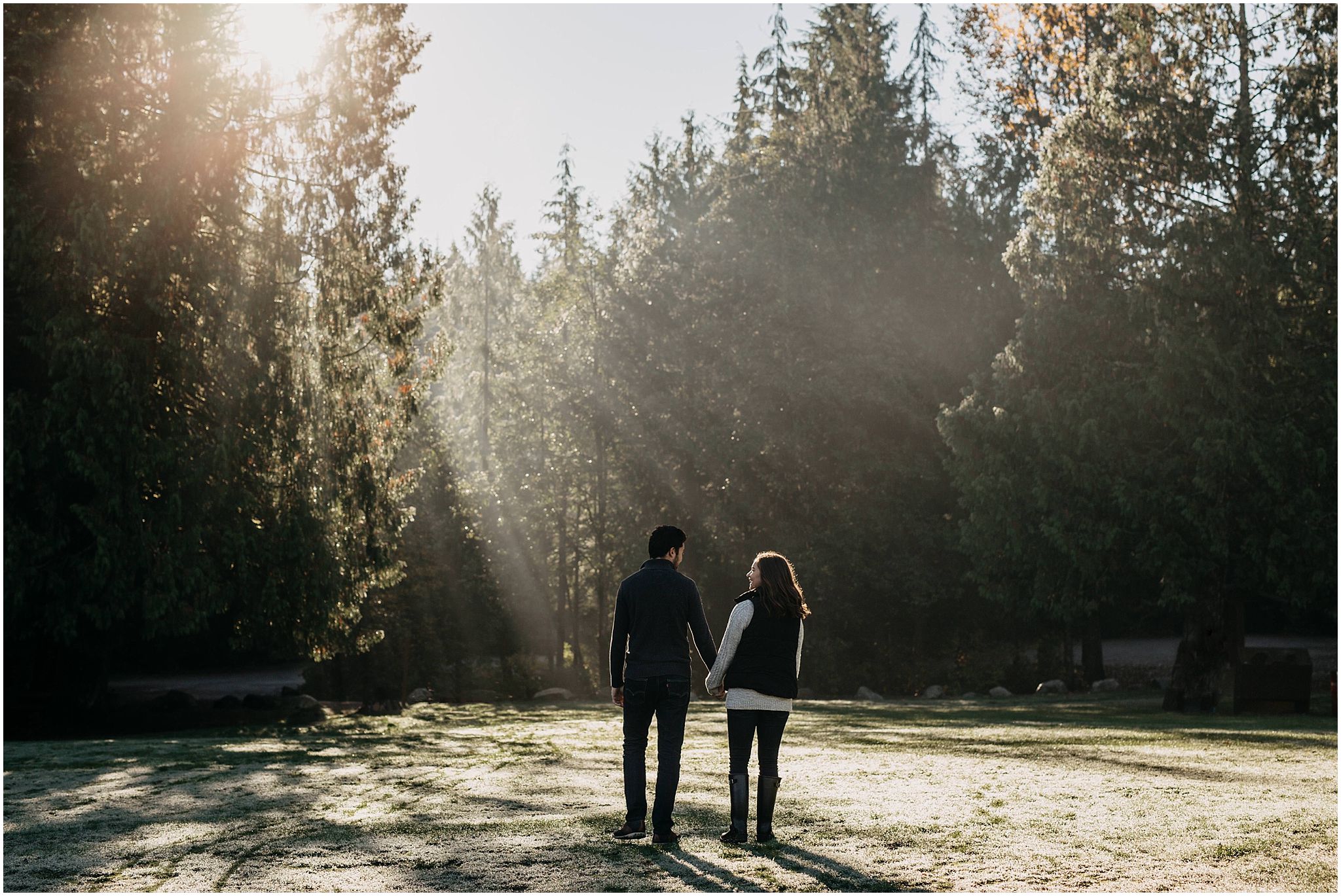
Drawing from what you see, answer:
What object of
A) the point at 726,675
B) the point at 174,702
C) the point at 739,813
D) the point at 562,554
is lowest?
the point at 174,702

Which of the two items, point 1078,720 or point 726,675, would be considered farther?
point 1078,720

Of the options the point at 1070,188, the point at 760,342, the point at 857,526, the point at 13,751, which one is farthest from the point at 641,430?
the point at 13,751

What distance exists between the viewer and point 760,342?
1275 inches

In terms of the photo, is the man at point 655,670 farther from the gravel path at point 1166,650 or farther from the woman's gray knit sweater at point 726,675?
the gravel path at point 1166,650

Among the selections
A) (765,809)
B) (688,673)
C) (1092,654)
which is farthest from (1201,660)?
(688,673)

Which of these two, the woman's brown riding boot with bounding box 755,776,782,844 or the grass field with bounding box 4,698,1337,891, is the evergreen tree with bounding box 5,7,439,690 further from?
the woman's brown riding boot with bounding box 755,776,782,844

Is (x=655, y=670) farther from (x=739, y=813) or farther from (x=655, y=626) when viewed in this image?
(x=739, y=813)

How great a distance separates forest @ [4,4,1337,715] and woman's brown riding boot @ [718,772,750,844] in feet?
39.8

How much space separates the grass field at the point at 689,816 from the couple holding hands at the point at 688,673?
288 millimetres

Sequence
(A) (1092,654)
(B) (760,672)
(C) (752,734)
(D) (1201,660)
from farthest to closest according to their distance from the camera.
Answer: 1. (A) (1092,654)
2. (D) (1201,660)
3. (C) (752,734)
4. (B) (760,672)

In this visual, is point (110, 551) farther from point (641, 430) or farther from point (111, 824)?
point (641, 430)

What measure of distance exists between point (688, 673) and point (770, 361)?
24.4m

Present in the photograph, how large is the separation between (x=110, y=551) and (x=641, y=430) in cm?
1863

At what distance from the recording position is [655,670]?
25.2 feet
